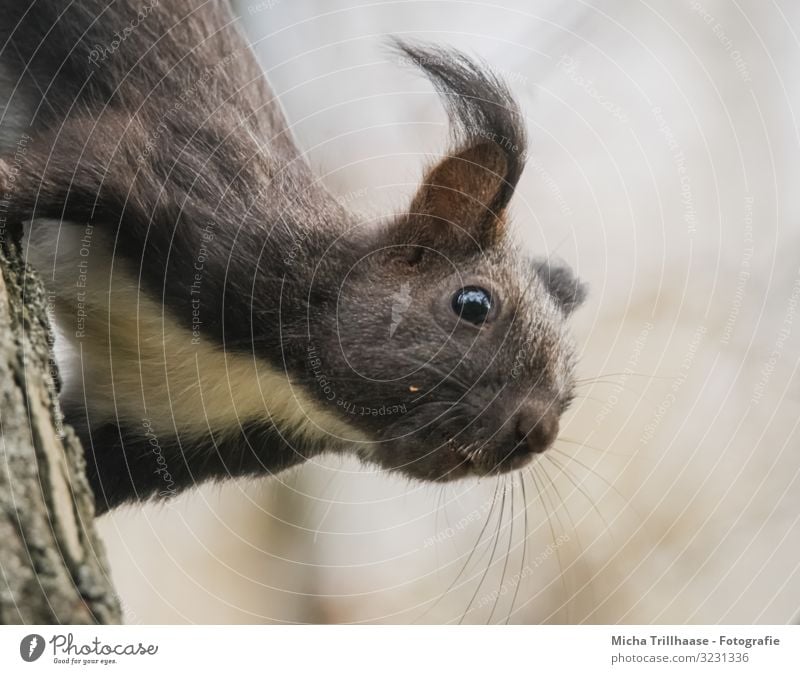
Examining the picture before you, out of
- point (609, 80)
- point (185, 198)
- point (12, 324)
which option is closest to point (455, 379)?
point (185, 198)

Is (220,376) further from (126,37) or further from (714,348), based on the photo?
(714,348)

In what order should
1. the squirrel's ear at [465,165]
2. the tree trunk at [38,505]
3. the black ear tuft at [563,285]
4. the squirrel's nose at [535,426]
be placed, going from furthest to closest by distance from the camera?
the black ear tuft at [563,285] → the squirrel's ear at [465,165] → the squirrel's nose at [535,426] → the tree trunk at [38,505]

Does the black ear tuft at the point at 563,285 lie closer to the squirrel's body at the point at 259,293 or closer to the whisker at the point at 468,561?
the squirrel's body at the point at 259,293

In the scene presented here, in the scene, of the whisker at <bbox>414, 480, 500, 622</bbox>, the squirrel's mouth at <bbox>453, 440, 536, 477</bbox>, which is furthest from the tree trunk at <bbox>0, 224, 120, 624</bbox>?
the whisker at <bbox>414, 480, 500, 622</bbox>

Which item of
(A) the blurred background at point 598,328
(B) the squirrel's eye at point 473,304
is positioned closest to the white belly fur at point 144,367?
(A) the blurred background at point 598,328

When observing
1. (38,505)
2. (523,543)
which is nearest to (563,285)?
(523,543)
